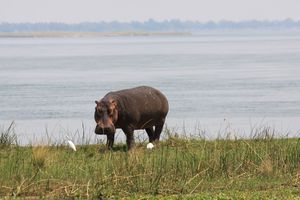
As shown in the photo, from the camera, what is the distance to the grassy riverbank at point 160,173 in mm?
12750

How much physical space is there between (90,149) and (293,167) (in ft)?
16.4

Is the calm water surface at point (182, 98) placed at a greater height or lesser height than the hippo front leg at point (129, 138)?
lesser

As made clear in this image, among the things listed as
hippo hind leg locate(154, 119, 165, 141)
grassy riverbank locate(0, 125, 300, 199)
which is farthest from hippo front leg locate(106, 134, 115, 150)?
hippo hind leg locate(154, 119, 165, 141)

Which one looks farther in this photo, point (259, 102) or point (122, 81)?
point (122, 81)

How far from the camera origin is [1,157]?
1639 centimetres

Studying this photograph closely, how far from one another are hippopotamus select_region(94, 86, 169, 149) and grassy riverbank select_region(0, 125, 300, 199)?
805mm

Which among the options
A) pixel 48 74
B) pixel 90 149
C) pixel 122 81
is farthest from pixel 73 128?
pixel 48 74

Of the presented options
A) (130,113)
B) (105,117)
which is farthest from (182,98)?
(105,117)

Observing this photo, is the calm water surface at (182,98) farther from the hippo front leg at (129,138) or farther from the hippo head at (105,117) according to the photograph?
the hippo head at (105,117)

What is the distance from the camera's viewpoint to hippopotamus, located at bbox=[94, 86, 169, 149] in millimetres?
17828

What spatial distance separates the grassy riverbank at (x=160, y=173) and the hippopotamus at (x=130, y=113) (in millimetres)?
805

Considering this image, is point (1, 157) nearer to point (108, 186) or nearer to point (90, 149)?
point (90, 149)

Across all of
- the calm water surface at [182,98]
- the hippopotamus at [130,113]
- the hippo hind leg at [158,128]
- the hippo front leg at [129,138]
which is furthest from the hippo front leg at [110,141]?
the calm water surface at [182,98]

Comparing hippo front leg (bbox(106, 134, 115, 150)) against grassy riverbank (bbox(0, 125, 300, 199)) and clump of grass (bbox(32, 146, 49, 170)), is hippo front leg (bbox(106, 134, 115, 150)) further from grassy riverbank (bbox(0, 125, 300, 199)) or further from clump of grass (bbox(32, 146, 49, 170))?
clump of grass (bbox(32, 146, 49, 170))
